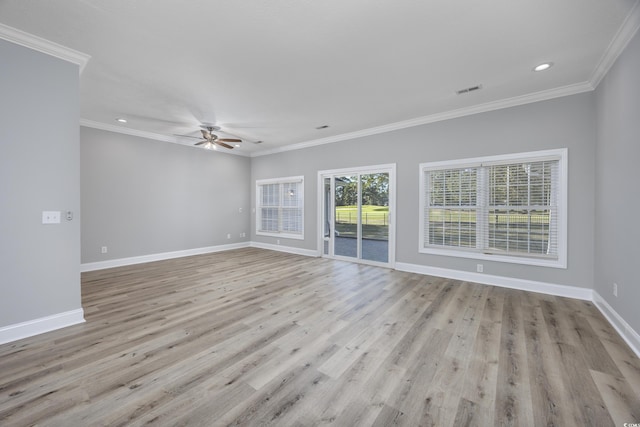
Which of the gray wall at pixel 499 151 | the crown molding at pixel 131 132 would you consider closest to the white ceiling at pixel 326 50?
the gray wall at pixel 499 151

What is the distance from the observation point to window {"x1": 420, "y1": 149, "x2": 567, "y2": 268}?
3.63m

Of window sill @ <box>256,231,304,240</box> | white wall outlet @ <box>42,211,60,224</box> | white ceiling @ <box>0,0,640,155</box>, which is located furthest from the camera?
window sill @ <box>256,231,304,240</box>

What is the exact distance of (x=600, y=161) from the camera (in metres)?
3.12

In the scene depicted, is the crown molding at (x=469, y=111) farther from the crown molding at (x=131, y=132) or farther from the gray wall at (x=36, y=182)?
the gray wall at (x=36, y=182)

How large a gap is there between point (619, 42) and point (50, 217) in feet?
19.4

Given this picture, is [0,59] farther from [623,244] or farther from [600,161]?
[600,161]

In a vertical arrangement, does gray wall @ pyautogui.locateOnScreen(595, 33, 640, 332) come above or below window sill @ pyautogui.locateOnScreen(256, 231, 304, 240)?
above

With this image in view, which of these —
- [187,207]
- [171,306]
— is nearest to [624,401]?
[171,306]

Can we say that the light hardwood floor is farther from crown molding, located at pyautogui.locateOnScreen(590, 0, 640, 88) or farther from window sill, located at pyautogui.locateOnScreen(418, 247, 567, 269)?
crown molding, located at pyautogui.locateOnScreen(590, 0, 640, 88)

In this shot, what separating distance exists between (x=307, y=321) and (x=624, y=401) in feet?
7.85

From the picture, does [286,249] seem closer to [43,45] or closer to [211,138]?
[211,138]

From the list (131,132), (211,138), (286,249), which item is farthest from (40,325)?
(286,249)

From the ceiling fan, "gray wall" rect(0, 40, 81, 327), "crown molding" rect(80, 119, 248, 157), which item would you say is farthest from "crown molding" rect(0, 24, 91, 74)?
"crown molding" rect(80, 119, 248, 157)

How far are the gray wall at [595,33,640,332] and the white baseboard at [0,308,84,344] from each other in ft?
17.7
